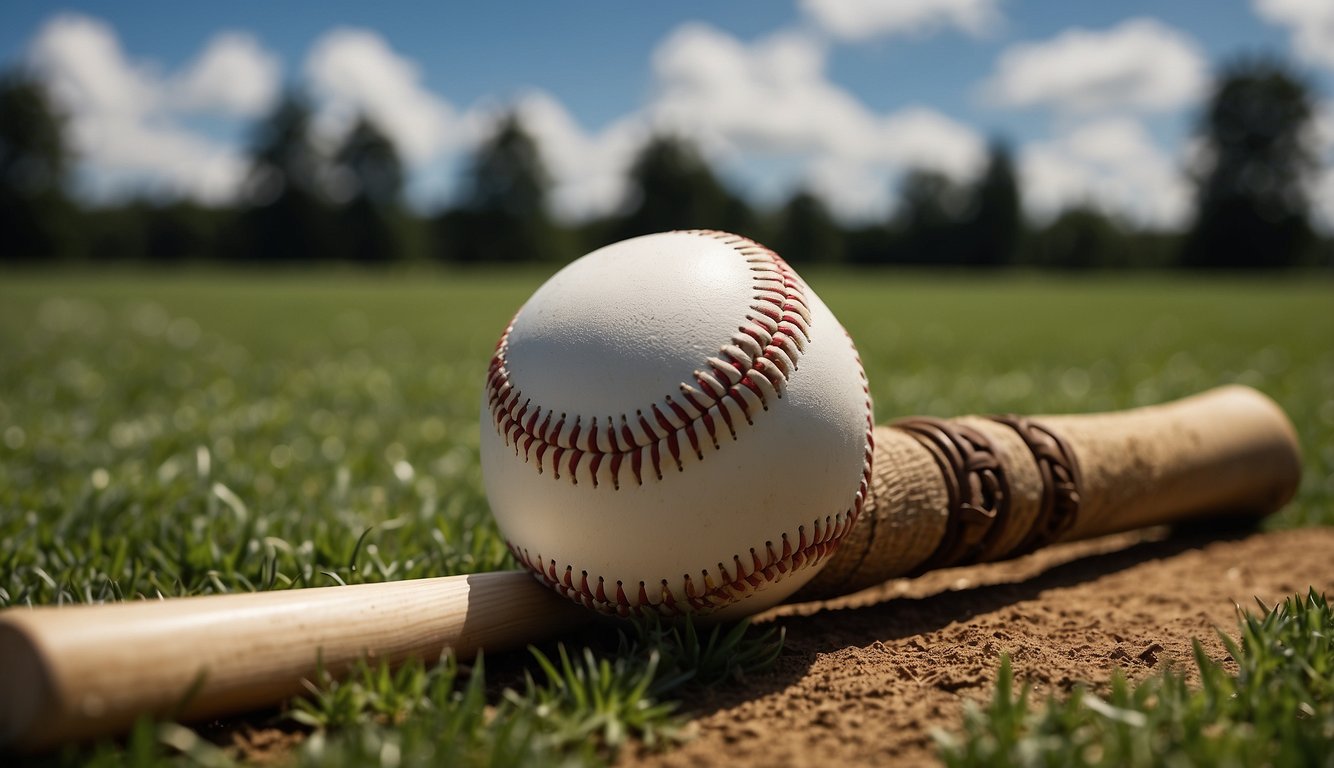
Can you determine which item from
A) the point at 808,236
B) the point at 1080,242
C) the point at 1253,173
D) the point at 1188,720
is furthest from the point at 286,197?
the point at 1188,720

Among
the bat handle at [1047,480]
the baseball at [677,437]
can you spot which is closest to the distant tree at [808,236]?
the bat handle at [1047,480]

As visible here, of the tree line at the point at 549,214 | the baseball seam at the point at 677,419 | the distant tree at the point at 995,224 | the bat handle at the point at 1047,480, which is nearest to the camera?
the baseball seam at the point at 677,419

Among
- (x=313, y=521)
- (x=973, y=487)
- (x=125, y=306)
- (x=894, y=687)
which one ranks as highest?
(x=973, y=487)

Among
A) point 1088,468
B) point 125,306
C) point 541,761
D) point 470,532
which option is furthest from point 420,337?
point 541,761

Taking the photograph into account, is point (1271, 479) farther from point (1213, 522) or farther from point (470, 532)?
point (470, 532)

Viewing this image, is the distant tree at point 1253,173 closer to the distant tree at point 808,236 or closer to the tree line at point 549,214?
the tree line at point 549,214

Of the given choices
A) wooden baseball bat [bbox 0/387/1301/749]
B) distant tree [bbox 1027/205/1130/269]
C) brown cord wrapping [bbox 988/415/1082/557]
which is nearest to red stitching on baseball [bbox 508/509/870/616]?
wooden baseball bat [bbox 0/387/1301/749]
